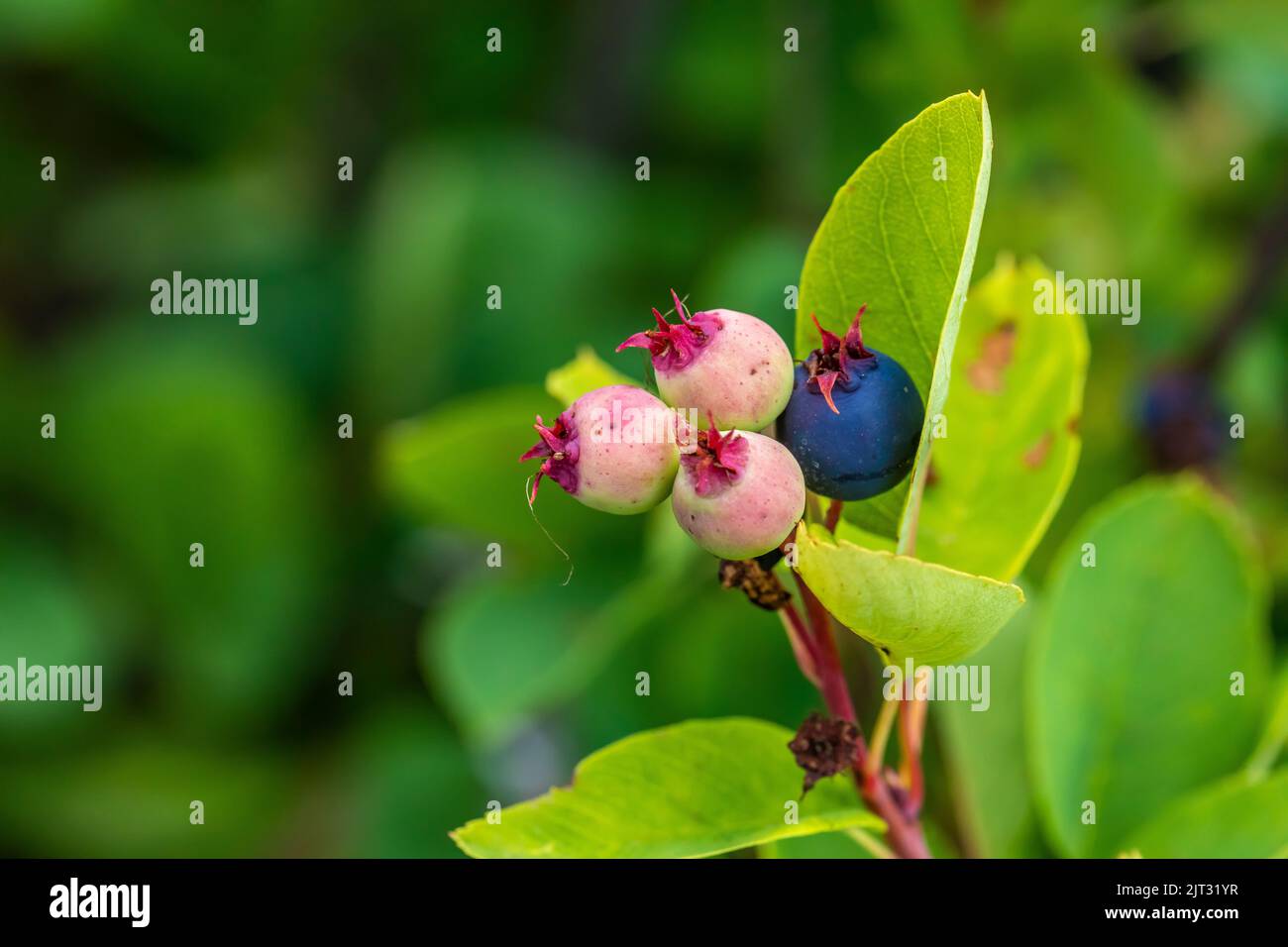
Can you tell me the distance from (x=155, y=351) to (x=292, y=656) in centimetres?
62

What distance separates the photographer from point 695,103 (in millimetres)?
2592

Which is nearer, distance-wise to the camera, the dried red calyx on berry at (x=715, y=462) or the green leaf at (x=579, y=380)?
the dried red calyx on berry at (x=715, y=462)

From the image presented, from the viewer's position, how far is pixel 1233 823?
3.38 ft

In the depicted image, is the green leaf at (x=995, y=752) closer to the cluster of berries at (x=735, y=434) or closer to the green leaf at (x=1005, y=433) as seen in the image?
the green leaf at (x=1005, y=433)

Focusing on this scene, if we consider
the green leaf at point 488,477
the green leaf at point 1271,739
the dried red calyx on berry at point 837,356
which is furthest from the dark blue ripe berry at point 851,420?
the green leaf at point 488,477

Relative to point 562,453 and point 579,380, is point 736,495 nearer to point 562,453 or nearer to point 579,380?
point 562,453

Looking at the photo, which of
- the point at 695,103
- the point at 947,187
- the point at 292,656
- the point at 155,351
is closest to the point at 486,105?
the point at 695,103

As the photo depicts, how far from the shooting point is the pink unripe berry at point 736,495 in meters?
0.68

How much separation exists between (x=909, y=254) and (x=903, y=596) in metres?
0.22

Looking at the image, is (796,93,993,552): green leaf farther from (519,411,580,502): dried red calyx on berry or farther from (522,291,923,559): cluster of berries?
(519,411,580,502): dried red calyx on berry

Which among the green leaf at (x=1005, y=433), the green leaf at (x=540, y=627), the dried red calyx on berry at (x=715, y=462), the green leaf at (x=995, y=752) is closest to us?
the dried red calyx on berry at (x=715, y=462)

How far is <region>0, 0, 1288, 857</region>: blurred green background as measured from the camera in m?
1.69

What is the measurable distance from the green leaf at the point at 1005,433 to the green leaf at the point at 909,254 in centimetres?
13

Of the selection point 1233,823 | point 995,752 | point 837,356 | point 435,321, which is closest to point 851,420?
point 837,356
